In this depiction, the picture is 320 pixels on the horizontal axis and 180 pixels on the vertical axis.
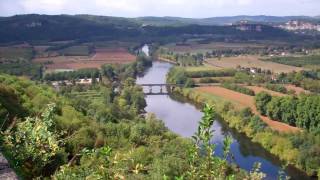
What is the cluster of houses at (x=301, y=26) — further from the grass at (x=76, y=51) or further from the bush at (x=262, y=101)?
the bush at (x=262, y=101)

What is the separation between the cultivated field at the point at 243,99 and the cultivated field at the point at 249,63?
13.1 m

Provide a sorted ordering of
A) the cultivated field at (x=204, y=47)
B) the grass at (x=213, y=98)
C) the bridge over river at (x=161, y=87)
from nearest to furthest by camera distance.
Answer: the grass at (x=213, y=98) → the bridge over river at (x=161, y=87) → the cultivated field at (x=204, y=47)

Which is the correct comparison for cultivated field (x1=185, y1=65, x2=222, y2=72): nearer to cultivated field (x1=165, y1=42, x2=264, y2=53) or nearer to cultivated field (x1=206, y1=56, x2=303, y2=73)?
cultivated field (x1=206, y1=56, x2=303, y2=73)

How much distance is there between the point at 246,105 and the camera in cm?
3120

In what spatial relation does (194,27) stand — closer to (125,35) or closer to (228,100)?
(125,35)

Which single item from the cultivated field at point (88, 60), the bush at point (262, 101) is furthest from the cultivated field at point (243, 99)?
the cultivated field at point (88, 60)

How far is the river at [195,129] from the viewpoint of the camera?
779 inches

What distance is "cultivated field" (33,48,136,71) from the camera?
5234 cm

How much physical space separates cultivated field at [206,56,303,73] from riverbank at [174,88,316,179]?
18.3 meters

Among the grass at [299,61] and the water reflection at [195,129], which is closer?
the water reflection at [195,129]

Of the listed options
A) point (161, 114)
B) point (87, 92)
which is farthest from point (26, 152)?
point (87, 92)

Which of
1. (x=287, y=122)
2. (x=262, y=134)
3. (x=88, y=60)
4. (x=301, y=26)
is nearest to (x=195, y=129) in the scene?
(x=262, y=134)

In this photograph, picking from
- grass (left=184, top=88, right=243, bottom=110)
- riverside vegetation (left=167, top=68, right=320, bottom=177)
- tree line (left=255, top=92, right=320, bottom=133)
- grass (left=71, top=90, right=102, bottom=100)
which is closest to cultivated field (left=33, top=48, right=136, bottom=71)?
grass (left=71, top=90, right=102, bottom=100)

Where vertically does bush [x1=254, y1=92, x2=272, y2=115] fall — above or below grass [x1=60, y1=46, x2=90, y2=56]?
above
